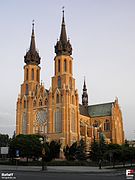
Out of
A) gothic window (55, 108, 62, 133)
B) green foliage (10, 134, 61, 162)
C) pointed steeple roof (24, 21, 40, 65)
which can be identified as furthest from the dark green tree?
pointed steeple roof (24, 21, 40, 65)

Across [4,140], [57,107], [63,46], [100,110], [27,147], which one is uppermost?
[63,46]

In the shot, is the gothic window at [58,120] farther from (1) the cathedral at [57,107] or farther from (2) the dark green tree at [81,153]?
(2) the dark green tree at [81,153]

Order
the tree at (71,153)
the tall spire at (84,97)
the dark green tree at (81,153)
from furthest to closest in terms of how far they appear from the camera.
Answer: the tall spire at (84,97) < the tree at (71,153) < the dark green tree at (81,153)

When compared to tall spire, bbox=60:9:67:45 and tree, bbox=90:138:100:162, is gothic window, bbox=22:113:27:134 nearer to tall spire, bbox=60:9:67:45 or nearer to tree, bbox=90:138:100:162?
tall spire, bbox=60:9:67:45

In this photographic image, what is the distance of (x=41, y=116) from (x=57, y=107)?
7.49 metres

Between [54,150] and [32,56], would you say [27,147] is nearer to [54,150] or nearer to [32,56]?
[54,150]

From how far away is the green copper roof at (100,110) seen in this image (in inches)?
4679

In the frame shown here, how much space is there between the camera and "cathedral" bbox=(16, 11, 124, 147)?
93375mm

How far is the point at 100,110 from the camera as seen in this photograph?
399ft

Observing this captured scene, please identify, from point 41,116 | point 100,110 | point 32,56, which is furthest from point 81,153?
point 100,110

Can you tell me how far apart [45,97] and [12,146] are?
34.2 meters

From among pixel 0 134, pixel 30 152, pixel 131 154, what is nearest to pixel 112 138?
pixel 131 154

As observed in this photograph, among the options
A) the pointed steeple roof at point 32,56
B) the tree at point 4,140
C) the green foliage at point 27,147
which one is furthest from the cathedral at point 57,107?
the tree at point 4,140

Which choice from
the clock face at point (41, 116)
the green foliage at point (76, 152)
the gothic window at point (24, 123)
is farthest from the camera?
the gothic window at point (24, 123)
